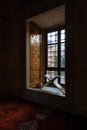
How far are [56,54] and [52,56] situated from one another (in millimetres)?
191

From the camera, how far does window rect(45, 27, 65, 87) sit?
192 inches

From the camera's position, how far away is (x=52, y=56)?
5184 millimetres

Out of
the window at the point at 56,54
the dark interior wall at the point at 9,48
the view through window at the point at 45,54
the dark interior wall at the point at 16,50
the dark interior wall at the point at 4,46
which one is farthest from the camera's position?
the dark interior wall at the point at 4,46

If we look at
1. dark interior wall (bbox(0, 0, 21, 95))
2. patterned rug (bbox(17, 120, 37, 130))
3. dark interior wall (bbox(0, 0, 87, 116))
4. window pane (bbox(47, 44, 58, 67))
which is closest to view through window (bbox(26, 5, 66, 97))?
window pane (bbox(47, 44, 58, 67))

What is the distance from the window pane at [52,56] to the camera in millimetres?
5062

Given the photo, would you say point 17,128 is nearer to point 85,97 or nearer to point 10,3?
point 85,97

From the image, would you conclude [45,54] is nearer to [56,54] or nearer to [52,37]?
[56,54]

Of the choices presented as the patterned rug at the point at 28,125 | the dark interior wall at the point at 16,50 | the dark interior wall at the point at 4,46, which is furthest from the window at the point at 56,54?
the patterned rug at the point at 28,125

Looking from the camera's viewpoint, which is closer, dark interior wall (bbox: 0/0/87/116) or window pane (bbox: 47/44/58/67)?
dark interior wall (bbox: 0/0/87/116)

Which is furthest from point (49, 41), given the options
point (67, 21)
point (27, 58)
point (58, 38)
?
point (67, 21)

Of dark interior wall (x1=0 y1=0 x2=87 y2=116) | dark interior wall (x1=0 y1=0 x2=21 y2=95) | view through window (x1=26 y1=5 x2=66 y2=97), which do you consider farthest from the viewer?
dark interior wall (x1=0 y1=0 x2=21 y2=95)

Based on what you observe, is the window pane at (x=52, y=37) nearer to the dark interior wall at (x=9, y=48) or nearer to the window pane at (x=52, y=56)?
the window pane at (x=52, y=56)

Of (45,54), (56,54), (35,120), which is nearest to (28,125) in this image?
(35,120)

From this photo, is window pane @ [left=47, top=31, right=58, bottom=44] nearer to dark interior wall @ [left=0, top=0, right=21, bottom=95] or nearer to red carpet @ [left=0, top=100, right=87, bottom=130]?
dark interior wall @ [left=0, top=0, right=21, bottom=95]
